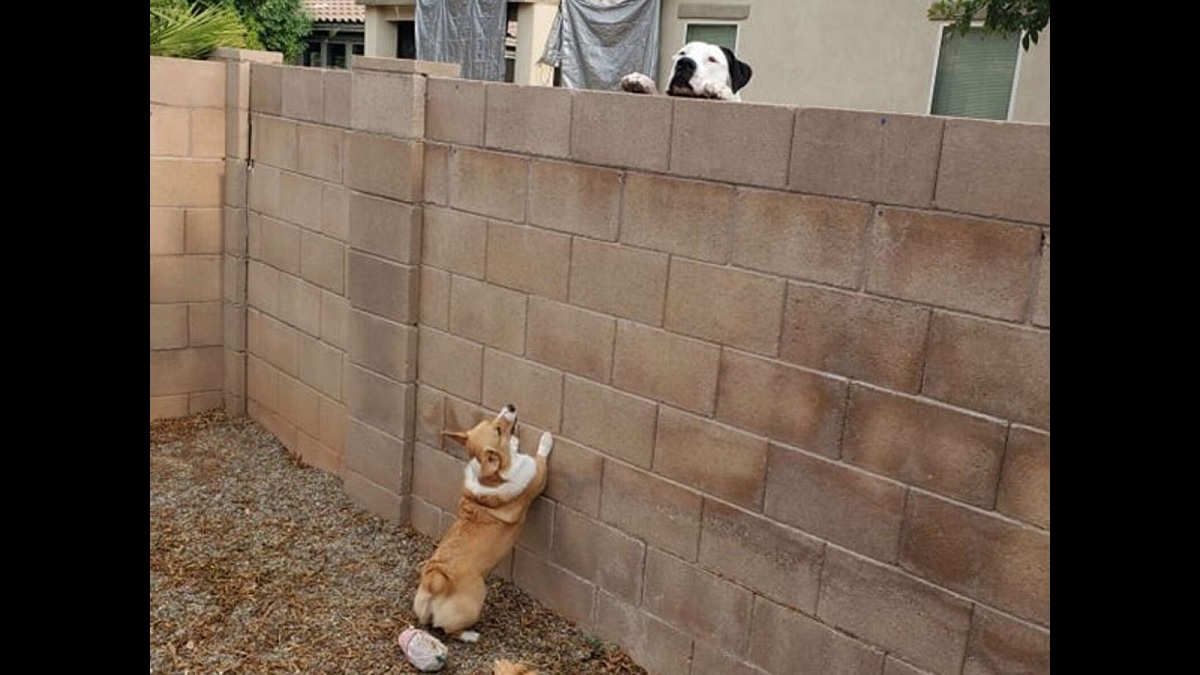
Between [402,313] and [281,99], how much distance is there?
6.29 ft

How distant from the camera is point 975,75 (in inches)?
348

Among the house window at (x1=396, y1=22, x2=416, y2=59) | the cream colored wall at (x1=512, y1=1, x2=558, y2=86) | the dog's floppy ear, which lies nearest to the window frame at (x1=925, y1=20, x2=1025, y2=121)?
the dog's floppy ear

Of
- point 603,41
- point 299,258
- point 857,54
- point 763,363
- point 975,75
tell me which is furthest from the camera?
point 603,41

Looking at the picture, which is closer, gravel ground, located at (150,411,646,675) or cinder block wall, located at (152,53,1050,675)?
cinder block wall, located at (152,53,1050,675)

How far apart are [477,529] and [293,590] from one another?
0.97 metres

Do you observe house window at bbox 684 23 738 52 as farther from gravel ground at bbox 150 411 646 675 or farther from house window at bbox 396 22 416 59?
gravel ground at bbox 150 411 646 675

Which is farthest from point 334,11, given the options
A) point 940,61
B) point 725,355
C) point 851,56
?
point 725,355

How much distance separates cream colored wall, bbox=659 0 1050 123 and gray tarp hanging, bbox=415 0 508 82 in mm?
3440

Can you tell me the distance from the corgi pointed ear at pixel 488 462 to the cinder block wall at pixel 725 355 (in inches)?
12.2

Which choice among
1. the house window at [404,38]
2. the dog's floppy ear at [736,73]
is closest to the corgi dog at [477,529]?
the dog's floppy ear at [736,73]

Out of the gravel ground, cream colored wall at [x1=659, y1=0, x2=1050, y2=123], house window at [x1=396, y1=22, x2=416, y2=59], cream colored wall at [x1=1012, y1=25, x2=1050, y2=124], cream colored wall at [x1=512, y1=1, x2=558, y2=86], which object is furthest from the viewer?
house window at [x1=396, y1=22, x2=416, y2=59]

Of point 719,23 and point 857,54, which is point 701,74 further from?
point 719,23

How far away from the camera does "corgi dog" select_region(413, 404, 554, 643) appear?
3686 mm

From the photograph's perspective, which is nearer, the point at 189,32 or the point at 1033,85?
the point at 189,32
